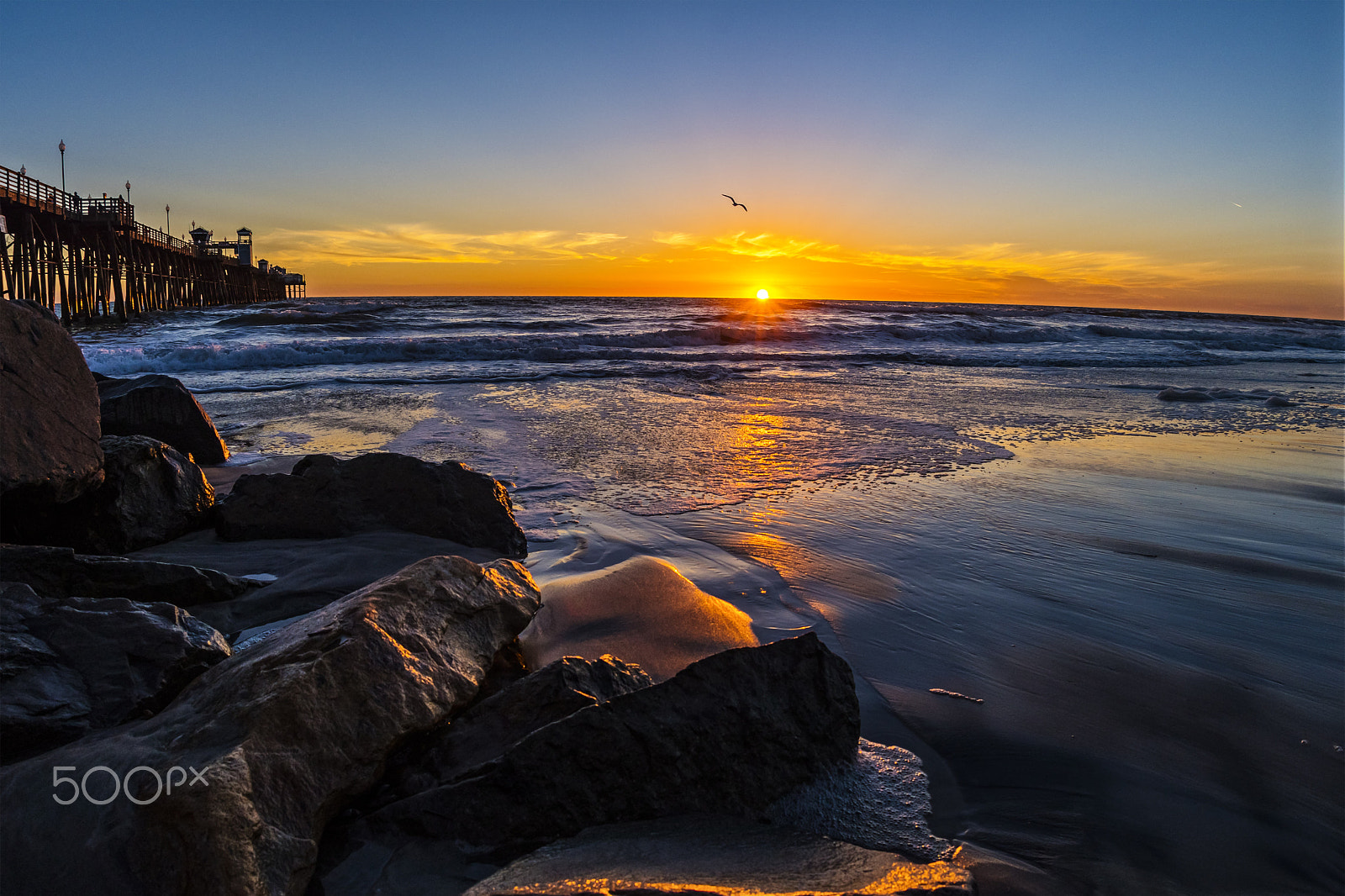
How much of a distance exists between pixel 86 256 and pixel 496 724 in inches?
1496

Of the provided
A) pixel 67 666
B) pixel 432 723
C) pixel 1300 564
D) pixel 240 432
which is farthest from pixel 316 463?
pixel 1300 564

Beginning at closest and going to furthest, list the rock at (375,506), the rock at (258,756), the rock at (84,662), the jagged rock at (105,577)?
the rock at (258,756)
the rock at (84,662)
the jagged rock at (105,577)
the rock at (375,506)

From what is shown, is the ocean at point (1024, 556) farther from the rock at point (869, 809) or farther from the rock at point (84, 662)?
the rock at point (84, 662)

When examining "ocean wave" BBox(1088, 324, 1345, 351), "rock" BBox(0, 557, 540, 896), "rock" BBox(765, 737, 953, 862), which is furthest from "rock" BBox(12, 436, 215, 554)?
"ocean wave" BBox(1088, 324, 1345, 351)

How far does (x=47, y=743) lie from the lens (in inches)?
74.1

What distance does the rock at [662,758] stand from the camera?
1.76 m

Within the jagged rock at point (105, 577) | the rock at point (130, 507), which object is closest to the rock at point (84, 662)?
the jagged rock at point (105, 577)

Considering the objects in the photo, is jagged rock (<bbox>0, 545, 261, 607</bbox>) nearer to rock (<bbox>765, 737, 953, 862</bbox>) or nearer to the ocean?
the ocean

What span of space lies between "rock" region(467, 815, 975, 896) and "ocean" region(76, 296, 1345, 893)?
0.28m

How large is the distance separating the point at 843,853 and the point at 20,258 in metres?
32.2

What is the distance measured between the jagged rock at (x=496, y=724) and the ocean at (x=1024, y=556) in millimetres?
980

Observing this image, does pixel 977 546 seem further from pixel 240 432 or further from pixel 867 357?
pixel 867 357

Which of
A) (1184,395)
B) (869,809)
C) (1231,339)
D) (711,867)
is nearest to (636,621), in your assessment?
(869,809)

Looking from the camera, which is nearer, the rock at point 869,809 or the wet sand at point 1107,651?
the rock at point 869,809
